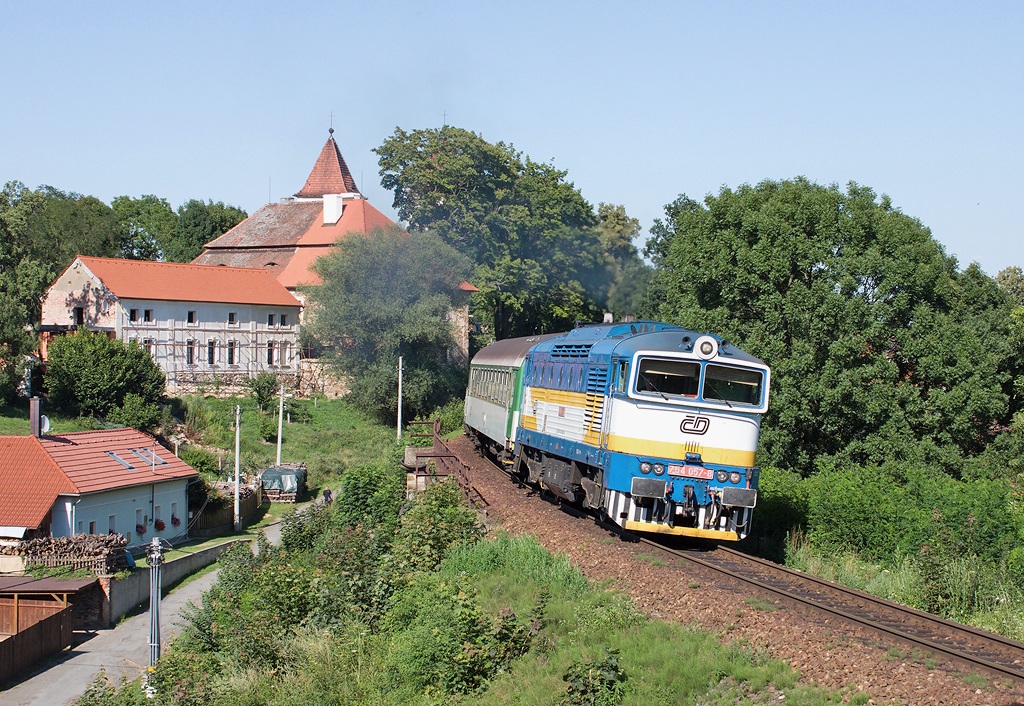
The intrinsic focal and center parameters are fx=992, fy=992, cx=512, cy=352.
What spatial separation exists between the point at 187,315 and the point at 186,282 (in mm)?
2445

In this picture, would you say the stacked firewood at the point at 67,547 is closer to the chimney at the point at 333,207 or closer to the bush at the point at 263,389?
the bush at the point at 263,389

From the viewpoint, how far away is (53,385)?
42.8 m

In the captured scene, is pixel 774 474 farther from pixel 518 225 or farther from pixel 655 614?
pixel 518 225

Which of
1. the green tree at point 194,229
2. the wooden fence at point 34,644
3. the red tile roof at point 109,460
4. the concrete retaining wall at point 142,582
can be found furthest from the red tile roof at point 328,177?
the wooden fence at point 34,644

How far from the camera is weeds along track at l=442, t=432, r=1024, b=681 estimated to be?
10492 mm

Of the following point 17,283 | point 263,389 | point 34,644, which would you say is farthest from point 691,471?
point 17,283

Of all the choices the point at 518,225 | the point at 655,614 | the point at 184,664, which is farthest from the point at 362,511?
the point at 518,225

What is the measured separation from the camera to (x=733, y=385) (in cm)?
1608

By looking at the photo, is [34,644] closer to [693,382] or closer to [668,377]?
[668,377]

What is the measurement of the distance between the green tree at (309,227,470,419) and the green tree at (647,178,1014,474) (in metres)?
22.1

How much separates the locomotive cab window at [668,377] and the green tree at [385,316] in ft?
114

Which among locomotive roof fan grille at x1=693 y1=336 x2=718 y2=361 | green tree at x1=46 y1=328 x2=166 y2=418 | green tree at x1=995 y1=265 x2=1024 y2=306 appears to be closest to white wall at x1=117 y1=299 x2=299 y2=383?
green tree at x1=46 y1=328 x2=166 y2=418

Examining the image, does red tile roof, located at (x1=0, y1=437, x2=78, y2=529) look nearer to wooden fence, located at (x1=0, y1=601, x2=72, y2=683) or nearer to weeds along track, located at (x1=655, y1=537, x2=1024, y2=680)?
wooden fence, located at (x1=0, y1=601, x2=72, y2=683)

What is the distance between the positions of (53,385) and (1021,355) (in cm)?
3764
